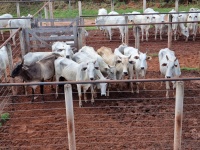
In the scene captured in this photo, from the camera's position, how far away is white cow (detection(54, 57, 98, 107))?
898 centimetres

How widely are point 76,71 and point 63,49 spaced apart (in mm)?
1807

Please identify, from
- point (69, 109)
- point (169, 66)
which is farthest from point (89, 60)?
point (69, 109)

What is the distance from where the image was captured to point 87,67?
9.02 m

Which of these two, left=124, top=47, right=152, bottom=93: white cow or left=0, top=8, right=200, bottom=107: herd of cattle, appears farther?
left=124, top=47, right=152, bottom=93: white cow

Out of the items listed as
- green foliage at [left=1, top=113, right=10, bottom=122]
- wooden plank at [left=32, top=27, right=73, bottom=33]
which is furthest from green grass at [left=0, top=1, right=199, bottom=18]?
green foliage at [left=1, top=113, right=10, bottom=122]

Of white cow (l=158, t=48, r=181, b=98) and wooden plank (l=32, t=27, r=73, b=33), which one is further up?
wooden plank (l=32, t=27, r=73, b=33)

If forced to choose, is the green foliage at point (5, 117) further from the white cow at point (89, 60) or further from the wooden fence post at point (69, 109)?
the wooden fence post at point (69, 109)

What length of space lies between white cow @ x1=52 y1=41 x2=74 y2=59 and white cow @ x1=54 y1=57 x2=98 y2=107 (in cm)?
66

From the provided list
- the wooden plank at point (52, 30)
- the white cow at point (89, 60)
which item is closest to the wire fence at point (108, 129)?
the white cow at point (89, 60)

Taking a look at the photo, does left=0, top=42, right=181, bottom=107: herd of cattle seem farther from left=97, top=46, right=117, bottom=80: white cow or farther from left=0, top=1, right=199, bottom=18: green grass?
left=0, top=1, right=199, bottom=18: green grass

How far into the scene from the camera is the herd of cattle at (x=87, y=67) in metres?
9.17

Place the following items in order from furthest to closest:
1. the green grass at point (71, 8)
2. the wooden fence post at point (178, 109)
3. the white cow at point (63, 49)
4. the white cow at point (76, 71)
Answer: the green grass at point (71, 8)
the white cow at point (63, 49)
the white cow at point (76, 71)
the wooden fence post at point (178, 109)

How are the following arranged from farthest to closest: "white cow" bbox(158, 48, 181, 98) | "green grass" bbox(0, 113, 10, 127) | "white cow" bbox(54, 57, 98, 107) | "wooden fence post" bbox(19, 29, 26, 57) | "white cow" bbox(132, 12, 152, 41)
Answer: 1. "white cow" bbox(132, 12, 152, 41)
2. "wooden fence post" bbox(19, 29, 26, 57)
3. "white cow" bbox(158, 48, 181, 98)
4. "white cow" bbox(54, 57, 98, 107)
5. "green grass" bbox(0, 113, 10, 127)

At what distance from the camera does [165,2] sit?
2570 cm
